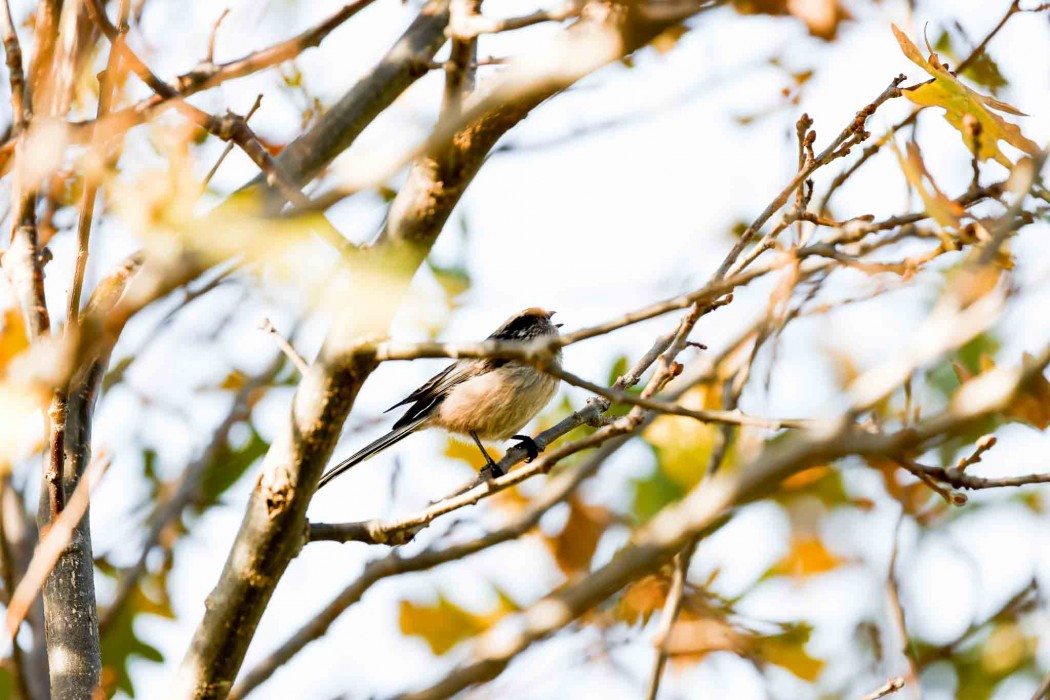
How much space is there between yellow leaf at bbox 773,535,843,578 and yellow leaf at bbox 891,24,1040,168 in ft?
7.89

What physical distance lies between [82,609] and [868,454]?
8.82ft

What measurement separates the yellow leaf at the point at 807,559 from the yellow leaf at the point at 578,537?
0.92 meters

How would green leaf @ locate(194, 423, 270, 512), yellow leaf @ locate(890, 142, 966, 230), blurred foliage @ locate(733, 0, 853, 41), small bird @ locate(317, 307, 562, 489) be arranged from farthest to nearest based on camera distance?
small bird @ locate(317, 307, 562, 489) < green leaf @ locate(194, 423, 270, 512) < blurred foliage @ locate(733, 0, 853, 41) < yellow leaf @ locate(890, 142, 966, 230)

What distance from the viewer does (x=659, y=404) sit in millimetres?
2598

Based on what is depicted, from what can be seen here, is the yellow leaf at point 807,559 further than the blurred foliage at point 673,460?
Yes

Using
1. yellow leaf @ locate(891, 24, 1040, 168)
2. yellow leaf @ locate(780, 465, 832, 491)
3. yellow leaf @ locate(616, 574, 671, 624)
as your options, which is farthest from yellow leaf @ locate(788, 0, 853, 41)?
yellow leaf @ locate(616, 574, 671, 624)

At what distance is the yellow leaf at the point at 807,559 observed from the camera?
4.92 m

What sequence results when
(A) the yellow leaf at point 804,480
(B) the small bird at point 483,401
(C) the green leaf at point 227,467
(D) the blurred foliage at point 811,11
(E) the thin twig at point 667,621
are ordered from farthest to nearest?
(B) the small bird at point 483,401 < (C) the green leaf at point 227,467 < (A) the yellow leaf at point 804,480 < (D) the blurred foliage at point 811,11 < (E) the thin twig at point 667,621

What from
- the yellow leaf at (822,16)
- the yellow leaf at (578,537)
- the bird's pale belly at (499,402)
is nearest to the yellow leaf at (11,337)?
the yellow leaf at (578,537)

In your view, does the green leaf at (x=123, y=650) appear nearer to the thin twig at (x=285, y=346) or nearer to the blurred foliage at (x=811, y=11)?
the thin twig at (x=285, y=346)

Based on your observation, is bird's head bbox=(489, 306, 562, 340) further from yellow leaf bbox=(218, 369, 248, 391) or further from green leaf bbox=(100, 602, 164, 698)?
green leaf bbox=(100, 602, 164, 698)

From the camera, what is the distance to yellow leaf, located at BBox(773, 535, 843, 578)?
4916 mm

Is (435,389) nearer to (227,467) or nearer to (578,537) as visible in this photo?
(227,467)

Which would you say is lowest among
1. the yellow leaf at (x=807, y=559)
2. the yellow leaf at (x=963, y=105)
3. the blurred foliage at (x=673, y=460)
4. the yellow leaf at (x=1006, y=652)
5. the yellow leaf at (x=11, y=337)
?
the yellow leaf at (x=1006, y=652)
